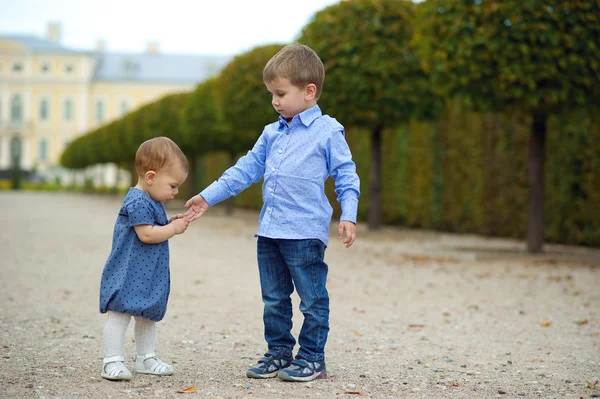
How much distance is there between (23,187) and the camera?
4691 centimetres

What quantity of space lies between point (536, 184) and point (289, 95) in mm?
6578

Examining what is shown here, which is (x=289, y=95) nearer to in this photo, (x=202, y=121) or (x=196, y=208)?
(x=196, y=208)

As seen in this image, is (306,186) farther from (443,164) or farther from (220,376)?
(443,164)

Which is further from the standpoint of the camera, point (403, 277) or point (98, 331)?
point (403, 277)

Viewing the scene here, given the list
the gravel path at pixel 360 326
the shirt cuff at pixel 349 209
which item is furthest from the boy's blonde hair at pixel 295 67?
the gravel path at pixel 360 326

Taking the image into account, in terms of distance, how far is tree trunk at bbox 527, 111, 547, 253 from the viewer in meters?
9.38

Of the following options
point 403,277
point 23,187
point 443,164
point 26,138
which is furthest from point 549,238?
point 26,138

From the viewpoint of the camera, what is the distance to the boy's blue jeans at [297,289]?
340 centimetres

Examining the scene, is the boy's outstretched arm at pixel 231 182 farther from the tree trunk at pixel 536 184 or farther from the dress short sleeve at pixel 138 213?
the tree trunk at pixel 536 184

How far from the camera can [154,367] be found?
3447mm

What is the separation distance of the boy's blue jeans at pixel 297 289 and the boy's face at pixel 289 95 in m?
0.56

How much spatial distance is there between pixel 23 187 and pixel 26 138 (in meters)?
18.9

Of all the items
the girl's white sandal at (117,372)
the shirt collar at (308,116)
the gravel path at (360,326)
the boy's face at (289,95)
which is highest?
the boy's face at (289,95)

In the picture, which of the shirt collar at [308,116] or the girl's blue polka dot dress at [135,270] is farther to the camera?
the shirt collar at [308,116]
